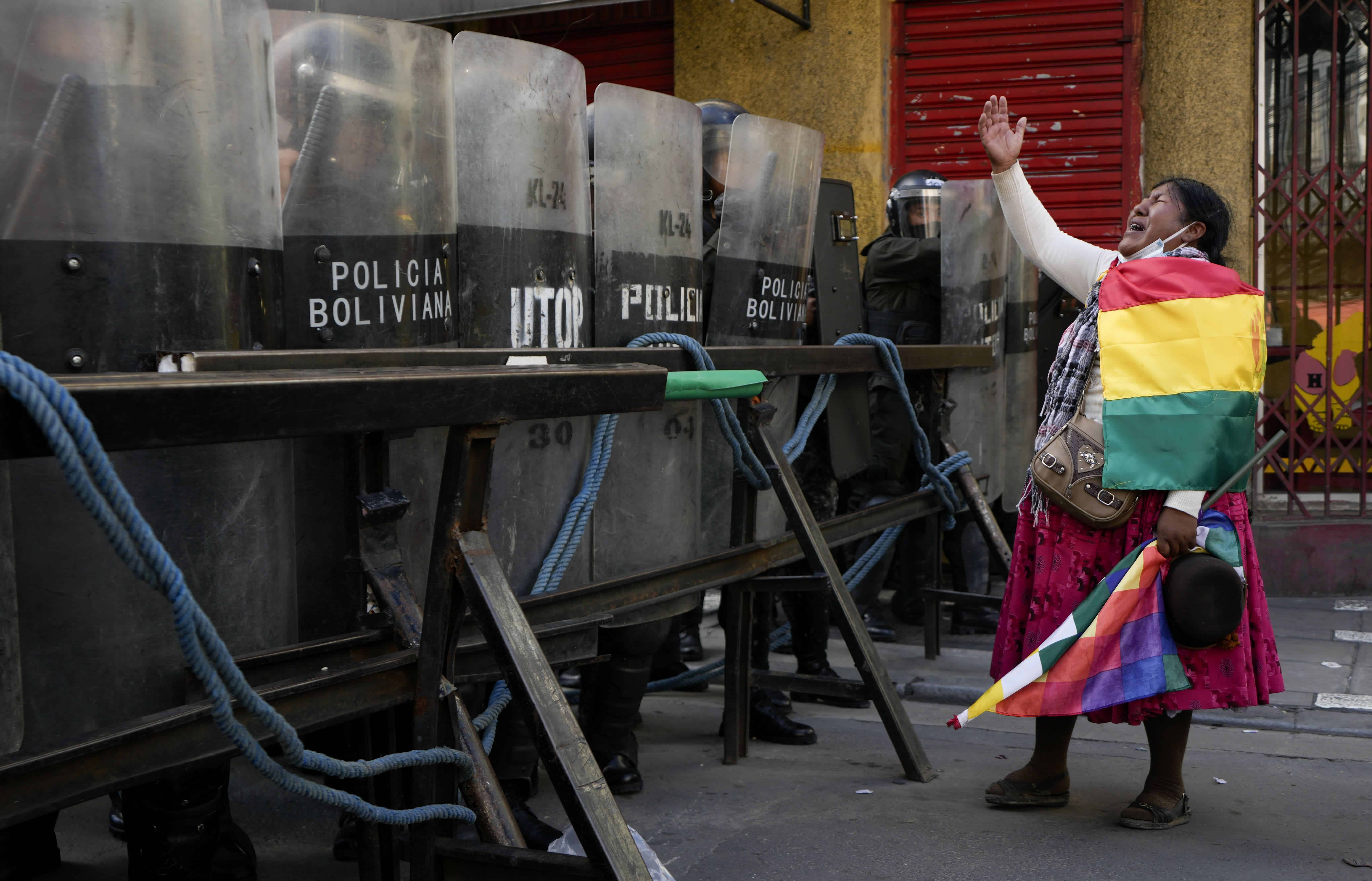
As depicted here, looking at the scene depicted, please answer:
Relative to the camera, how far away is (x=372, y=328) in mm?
2416

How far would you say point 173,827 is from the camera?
2381 millimetres

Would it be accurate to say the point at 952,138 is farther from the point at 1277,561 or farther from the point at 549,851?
the point at 549,851

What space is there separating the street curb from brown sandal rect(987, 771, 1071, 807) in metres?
0.67

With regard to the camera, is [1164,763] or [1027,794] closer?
[1164,763]

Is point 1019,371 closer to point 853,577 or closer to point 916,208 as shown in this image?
point 916,208

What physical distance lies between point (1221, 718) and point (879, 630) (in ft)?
5.57

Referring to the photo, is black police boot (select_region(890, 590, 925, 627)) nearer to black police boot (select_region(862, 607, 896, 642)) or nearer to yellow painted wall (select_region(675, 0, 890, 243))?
black police boot (select_region(862, 607, 896, 642))

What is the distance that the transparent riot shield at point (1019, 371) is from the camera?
18.6 ft

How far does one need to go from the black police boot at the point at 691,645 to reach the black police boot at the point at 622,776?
174cm

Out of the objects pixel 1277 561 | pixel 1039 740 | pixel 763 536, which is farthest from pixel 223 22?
pixel 1277 561

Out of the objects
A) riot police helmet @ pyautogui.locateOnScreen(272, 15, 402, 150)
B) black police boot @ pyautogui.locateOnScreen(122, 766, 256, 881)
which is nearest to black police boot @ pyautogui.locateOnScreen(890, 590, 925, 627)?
black police boot @ pyautogui.locateOnScreen(122, 766, 256, 881)

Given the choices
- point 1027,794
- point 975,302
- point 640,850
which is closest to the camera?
point 640,850

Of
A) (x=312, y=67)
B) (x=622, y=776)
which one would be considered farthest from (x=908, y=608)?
(x=312, y=67)

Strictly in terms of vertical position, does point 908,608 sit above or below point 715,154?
below
